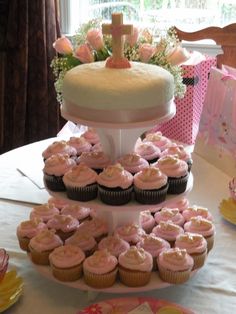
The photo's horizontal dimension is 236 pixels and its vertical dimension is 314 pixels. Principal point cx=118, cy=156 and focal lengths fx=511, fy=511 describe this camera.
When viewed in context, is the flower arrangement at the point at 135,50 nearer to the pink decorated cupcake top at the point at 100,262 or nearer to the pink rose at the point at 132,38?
the pink rose at the point at 132,38

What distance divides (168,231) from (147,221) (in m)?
0.08

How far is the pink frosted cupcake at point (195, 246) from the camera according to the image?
107 centimetres

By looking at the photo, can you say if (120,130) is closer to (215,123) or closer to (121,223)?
(121,223)

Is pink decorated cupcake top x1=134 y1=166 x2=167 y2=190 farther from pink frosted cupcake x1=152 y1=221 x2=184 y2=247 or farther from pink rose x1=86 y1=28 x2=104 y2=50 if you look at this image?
pink rose x1=86 y1=28 x2=104 y2=50

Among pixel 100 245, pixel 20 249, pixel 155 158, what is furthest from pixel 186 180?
pixel 20 249

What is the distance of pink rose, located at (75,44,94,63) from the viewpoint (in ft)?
4.74

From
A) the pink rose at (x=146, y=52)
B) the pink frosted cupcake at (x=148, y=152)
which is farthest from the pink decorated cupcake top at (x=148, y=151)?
the pink rose at (x=146, y=52)

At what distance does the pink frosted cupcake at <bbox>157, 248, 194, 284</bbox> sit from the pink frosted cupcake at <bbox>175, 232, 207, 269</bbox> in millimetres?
27

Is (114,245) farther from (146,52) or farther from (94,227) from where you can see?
(146,52)

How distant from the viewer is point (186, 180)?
1087mm

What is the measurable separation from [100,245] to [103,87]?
343 mm

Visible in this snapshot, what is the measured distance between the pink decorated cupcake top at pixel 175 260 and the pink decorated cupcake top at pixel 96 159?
23 cm

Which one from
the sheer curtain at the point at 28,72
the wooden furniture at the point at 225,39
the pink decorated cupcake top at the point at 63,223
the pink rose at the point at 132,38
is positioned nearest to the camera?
the pink decorated cupcake top at the point at 63,223

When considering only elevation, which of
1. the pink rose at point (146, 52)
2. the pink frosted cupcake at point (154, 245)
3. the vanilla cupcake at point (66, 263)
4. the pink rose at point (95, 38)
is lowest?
the vanilla cupcake at point (66, 263)
